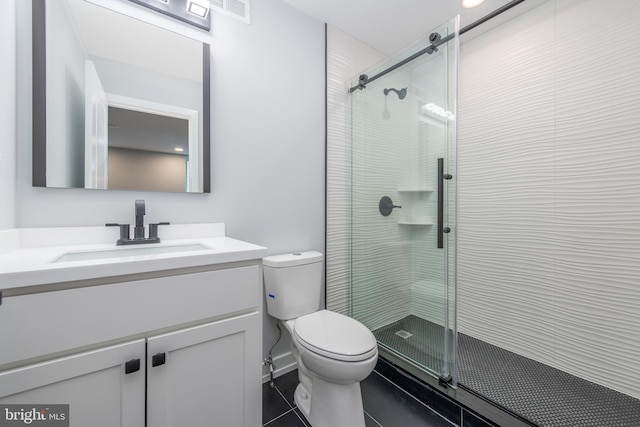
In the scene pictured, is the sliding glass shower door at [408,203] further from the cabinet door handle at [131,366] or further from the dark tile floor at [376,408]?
the cabinet door handle at [131,366]

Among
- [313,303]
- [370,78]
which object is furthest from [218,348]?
[370,78]

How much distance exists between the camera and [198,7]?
131 centimetres

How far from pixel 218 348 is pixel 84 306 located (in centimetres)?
42

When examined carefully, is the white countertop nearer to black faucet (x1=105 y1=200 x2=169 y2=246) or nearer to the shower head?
black faucet (x1=105 y1=200 x2=169 y2=246)

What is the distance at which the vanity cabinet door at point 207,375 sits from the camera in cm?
81

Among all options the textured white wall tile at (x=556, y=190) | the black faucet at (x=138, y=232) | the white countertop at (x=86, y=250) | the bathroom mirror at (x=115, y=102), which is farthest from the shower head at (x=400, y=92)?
the black faucet at (x=138, y=232)

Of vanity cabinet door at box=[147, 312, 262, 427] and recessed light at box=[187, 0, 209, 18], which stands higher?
recessed light at box=[187, 0, 209, 18]

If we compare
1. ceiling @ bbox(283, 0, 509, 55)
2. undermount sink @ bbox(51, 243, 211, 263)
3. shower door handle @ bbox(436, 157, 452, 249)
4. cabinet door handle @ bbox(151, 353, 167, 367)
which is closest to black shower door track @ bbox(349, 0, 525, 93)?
ceiling @ bbox(283, 0, 509, 55)

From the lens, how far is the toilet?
1081mm

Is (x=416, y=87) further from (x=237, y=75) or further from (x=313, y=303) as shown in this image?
(x=313, y=303)

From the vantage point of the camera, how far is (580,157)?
1.51 m

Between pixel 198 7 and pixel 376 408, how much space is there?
2.27 m

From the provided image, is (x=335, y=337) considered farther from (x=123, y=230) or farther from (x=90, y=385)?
(x=123, y=230)

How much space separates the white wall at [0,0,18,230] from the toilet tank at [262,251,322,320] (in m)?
1.01
